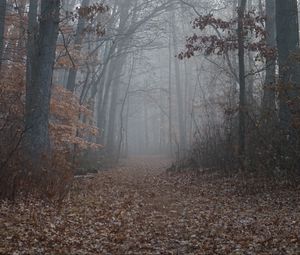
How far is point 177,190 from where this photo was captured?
1388cm

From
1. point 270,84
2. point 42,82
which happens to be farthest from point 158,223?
point 42,82

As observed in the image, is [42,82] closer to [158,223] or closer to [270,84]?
[158,223]

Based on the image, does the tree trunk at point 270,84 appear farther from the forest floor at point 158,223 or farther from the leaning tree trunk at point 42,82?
the leaning tree trunk at point 42,82

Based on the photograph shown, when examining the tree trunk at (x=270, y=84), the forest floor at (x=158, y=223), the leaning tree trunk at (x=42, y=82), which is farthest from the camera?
the tree trunk at (x=270, y=84)

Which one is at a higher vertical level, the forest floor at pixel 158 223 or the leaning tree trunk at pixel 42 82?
the leaning tree trunk at pixel 42 82

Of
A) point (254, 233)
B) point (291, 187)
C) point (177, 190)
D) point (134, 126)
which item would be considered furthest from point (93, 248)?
point (134, 126)

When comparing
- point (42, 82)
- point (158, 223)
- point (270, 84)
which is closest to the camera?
point (158, 223)

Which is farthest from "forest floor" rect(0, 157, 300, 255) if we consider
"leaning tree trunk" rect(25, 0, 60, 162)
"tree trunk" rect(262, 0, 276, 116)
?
"tree trunk" rect(262, 0, 276, 116)

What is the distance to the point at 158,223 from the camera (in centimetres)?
898

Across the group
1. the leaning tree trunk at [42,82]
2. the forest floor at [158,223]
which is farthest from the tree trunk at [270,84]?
the leaning tree trunk at [42,82]

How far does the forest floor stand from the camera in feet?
22.9

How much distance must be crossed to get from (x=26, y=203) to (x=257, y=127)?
262 inches

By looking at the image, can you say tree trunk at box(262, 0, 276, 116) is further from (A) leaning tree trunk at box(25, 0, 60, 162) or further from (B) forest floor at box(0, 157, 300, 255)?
(A) leaning tree trunk at box(25, 0, 60, 162)

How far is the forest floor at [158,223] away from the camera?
698cm
